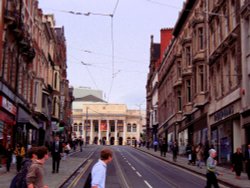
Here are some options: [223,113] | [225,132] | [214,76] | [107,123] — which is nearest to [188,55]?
[214,76]

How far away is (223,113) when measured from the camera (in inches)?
1329

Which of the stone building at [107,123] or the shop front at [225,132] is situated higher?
the stone building at [107,123]

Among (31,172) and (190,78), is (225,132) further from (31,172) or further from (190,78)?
(31,172)

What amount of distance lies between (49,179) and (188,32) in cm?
3147

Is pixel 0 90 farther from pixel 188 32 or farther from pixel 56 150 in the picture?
pixel 188 32

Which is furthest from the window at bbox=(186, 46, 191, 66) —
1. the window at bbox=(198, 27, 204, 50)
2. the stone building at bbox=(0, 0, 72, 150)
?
the stone building at bbox=(0, 0, 72, 150)

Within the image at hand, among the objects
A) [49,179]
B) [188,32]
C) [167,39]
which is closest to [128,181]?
[49,179]

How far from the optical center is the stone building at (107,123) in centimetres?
13762

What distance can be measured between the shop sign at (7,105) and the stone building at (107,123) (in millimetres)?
101527

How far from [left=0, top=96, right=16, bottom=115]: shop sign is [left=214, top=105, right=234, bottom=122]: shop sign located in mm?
14606

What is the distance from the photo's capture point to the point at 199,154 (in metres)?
32.5

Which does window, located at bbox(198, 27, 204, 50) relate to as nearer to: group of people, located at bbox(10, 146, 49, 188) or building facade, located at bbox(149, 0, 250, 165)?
building facade, located at bbox(149, 0, 250, 165)

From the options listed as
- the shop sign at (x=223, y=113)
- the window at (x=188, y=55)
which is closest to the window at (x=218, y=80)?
the shop sign at (x=223, y=113)

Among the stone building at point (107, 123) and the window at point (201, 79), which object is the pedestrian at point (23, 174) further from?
the stone building at point (107, 123)
